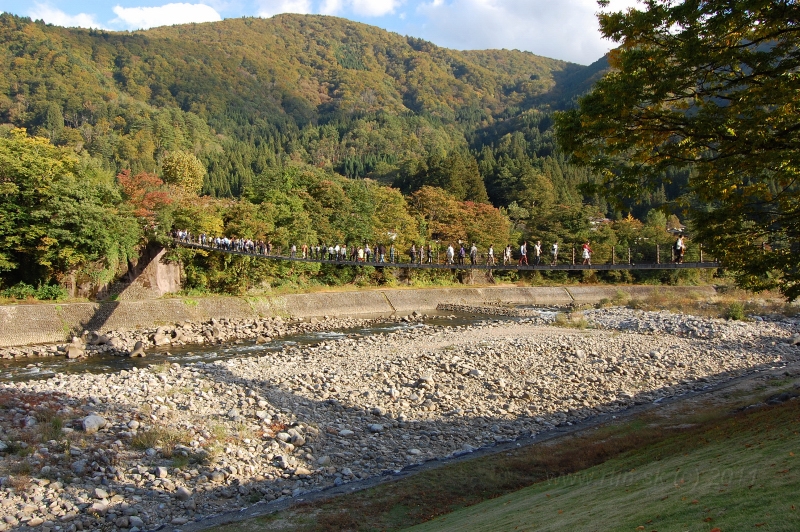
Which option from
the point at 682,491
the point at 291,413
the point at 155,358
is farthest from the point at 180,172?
the point at 682,491

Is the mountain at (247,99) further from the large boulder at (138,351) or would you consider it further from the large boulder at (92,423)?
the large boulder at (92,423)

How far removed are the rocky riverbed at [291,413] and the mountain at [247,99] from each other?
32389mm

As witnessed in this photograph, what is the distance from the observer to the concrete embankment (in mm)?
19578

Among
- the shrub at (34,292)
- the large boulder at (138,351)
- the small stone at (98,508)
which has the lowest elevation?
the small stone at (98,508)

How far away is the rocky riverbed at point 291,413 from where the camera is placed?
7289mm

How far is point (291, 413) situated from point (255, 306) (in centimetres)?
1697

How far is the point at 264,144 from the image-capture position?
96.4 meters

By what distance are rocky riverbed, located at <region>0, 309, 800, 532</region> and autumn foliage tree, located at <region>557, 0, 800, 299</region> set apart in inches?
189

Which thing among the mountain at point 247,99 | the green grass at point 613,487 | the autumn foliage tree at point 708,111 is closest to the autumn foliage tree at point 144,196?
the mountain at point 247,99

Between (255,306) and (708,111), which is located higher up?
(708,111)

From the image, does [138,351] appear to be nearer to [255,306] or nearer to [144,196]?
[255,306]

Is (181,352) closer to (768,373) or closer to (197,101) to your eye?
(768,373)

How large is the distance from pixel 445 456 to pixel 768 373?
375 inches

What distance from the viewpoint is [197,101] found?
12556 centimetres
